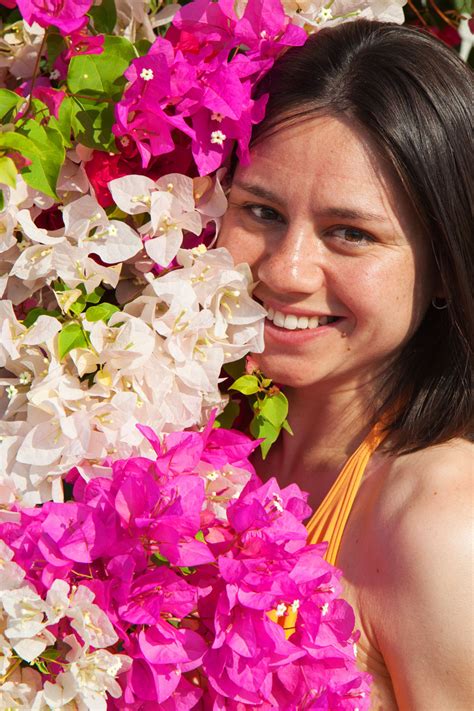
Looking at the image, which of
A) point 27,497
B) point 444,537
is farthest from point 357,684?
point 27,497

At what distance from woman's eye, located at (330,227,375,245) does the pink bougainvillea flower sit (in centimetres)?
56

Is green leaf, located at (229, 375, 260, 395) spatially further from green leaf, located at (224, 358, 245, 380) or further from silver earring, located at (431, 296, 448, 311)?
silver earring, located at (431, 296, 448, 311)

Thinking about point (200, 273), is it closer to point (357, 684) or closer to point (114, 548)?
point (114, 548)

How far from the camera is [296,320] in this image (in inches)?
73.8

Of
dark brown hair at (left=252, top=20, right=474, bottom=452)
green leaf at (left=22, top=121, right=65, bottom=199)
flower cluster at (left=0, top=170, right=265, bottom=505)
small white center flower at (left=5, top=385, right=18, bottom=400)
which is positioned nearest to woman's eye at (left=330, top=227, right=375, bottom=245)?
dark brown hair at (left=252, top=20, right=474, bottom=452)

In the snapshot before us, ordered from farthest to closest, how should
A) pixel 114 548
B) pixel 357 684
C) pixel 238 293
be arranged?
pixel 238 293 → pixel 357 684 → pixel 114 548

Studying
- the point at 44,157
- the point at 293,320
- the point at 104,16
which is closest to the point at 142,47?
the point at 104,16

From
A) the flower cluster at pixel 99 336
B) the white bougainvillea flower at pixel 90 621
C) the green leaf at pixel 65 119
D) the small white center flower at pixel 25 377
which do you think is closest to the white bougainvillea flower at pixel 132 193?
the flower cluster at pixel 99 336

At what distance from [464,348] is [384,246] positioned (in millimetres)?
300

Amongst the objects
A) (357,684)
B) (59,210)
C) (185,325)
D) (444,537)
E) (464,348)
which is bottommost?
(357,684)

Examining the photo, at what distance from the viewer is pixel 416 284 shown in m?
1.88

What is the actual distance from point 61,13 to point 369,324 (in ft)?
2.44

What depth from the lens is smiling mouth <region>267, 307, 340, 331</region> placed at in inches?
73.8

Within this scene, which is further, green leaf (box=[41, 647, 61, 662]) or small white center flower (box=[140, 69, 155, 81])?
small white center flower (box=[140, 69, 155, 81])
